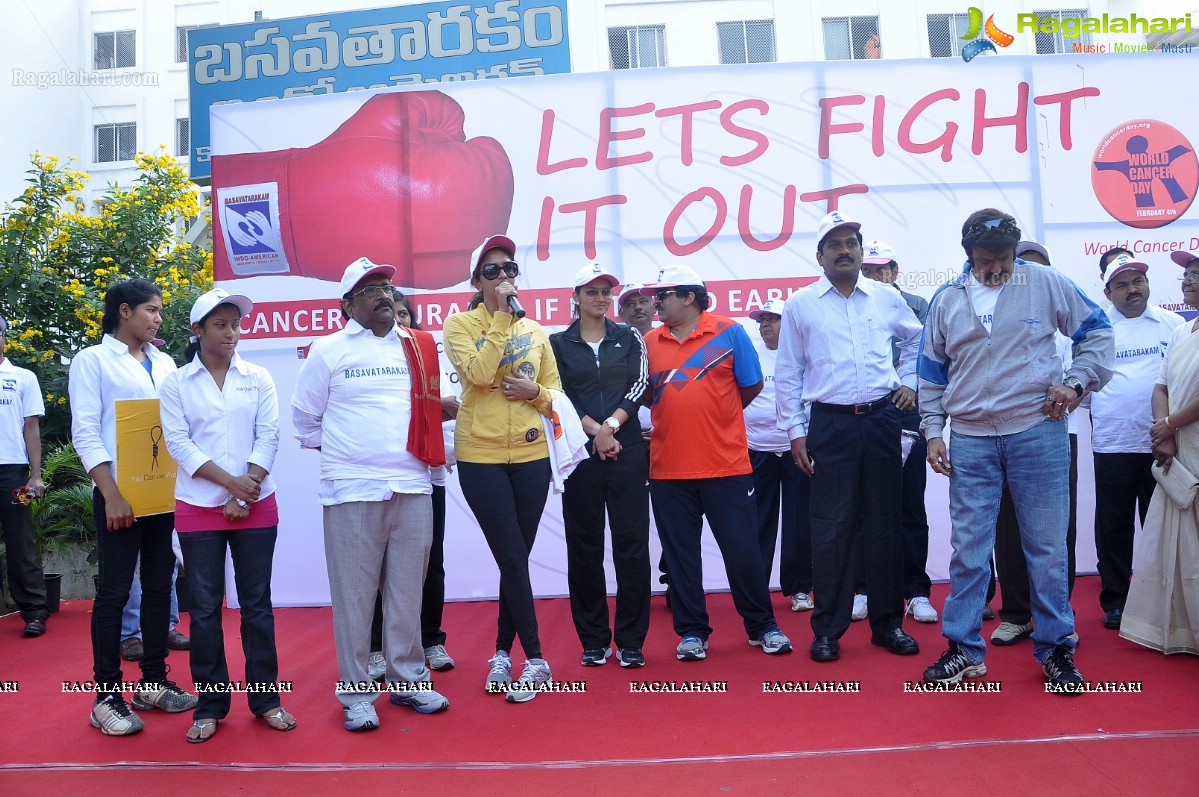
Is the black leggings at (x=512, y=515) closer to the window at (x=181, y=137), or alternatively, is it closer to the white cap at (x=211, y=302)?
the white cap at (x=211, y=302)

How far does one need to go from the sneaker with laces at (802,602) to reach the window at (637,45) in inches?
550

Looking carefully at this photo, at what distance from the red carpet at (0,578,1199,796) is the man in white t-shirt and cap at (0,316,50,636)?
1.71 meters

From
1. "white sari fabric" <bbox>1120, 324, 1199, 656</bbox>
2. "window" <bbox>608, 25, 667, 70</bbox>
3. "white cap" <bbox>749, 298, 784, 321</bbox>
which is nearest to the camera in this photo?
"white sari fabric" <bbox>1120, 324, 1199, 656</bbox>

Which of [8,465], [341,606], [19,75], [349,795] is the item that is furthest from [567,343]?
[19,75]

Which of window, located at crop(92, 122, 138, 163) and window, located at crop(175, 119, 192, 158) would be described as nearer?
window, located at crop(175, 119, 192, 158)

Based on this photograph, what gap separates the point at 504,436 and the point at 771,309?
2184 millimetres

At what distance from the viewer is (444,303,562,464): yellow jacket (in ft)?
12.7

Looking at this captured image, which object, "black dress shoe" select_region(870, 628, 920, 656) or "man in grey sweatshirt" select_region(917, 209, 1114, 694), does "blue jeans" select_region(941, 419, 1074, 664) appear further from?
"black dress shoe" select_region(870, 628, 920, 656)

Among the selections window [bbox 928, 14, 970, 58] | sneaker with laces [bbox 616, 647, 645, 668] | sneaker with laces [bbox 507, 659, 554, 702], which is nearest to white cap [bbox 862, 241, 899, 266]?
sneaker with laces [bbox 616, 647, 645, 668]

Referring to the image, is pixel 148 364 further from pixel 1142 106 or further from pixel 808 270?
pixel 1142 106

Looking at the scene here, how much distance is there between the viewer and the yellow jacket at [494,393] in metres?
3.86

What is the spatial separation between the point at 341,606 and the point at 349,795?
0.87 meters

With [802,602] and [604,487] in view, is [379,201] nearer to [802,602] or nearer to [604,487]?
[604,487]

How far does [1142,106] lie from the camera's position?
5961 mm
